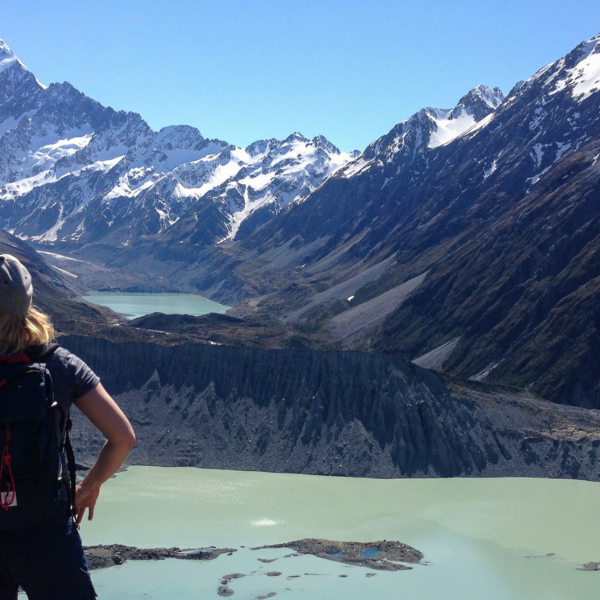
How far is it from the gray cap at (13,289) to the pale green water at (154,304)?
13260cm

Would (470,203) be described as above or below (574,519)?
above

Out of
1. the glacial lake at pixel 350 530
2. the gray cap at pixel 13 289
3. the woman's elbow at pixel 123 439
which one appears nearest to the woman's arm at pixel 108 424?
the woman's elbow at pixel 123 439

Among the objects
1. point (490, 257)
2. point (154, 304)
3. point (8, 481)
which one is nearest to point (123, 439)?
point (8, 481)

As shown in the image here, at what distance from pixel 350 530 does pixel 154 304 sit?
141 metres

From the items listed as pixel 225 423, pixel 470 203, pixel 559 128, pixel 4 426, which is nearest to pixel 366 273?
pixel 470 203

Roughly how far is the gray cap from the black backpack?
28 cm

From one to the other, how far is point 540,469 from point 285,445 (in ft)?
48.0

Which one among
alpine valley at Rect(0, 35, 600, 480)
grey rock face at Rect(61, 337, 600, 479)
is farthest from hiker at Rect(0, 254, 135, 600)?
alpine valley at Rect(0, 35, 600, 480)

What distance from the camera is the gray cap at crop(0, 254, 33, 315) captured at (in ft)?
16.4

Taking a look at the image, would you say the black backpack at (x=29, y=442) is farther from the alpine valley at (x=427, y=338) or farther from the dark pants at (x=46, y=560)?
the alpine valley at (x=427, y=338)

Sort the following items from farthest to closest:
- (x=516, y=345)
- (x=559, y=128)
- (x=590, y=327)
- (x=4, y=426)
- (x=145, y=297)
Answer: (x=145, y=297) → (x=559, y=128) → (x=516, y=345) → (x=590, y=327) → (x=4, y=426)

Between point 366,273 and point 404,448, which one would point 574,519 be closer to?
point 404,448

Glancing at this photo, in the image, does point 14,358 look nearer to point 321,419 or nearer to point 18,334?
point 18,334

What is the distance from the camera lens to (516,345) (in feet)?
267
